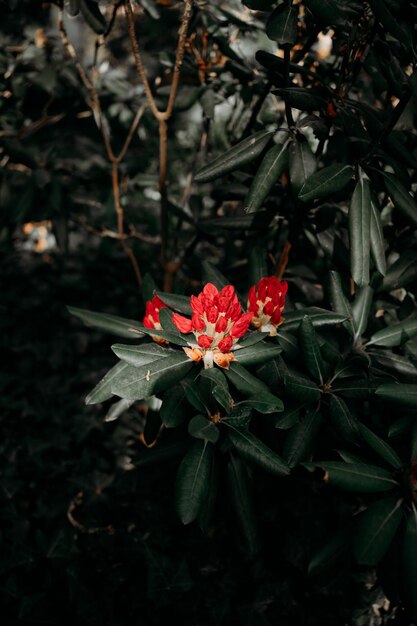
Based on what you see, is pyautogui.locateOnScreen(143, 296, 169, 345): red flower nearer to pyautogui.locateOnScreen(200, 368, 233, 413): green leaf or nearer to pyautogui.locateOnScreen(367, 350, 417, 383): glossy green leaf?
pyautogui.locateOnScreen(200, 368, 233, 413): green leaf

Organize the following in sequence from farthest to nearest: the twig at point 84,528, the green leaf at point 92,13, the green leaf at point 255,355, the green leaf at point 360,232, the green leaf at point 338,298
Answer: the twig at point 84,528
the green leaf at point 92,13
the green leaf at point 338,298
the green leaf at point 360,232
the green leaf at point 255,355

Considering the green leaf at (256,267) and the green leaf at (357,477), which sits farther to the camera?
the green leaf at (256,267)

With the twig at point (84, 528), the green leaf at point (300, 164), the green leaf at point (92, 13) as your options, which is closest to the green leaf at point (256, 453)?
the green leaf at point (300, 164)

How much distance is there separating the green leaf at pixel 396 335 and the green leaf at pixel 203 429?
20.6 inches

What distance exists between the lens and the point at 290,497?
1.72 meters

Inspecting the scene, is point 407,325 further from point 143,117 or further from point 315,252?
point 143,117

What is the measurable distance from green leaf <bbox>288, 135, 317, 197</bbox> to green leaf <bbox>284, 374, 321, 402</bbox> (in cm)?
45

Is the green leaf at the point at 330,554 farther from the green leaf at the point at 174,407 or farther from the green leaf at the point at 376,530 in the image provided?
the green leaf at the point at 174,407

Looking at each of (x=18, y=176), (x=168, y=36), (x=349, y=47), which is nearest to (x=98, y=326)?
(x=349, y=47)

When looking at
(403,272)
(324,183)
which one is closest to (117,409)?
(324,183)

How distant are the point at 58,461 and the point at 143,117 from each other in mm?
1478

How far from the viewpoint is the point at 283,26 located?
3.63 feet

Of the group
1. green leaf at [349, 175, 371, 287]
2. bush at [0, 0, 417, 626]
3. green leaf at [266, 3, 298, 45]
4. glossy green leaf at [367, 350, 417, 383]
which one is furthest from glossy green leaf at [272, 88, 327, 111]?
glossy green leaf at [367, 350, 417, 383]

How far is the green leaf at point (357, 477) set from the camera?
0.94 m
